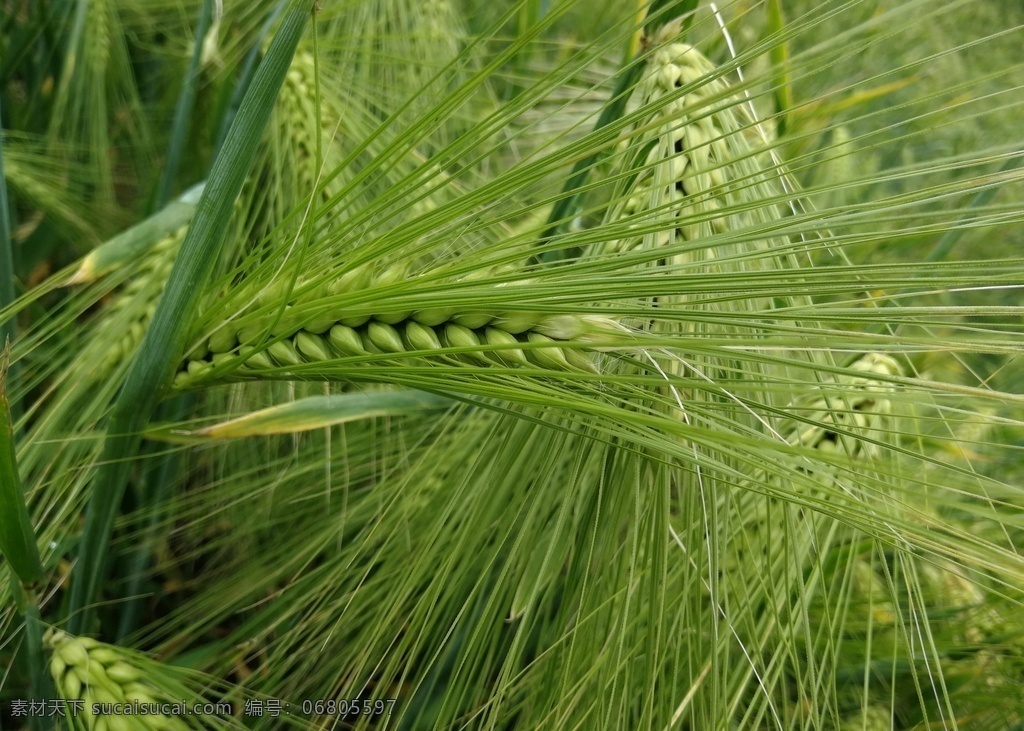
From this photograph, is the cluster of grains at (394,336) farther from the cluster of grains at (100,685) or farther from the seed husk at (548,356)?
the cluster of grains at (100,685)

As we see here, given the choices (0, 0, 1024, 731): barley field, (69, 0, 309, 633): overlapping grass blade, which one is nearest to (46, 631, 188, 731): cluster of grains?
(0, 0, 1024, 731): barley field

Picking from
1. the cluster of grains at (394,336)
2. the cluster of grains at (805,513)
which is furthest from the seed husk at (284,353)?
the cluster of grains at (805,513)

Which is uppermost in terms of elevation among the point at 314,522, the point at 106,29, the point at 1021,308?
the point at 106,29

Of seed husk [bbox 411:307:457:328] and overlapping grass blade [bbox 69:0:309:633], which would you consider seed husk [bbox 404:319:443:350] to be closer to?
seed husk [bbox 411:307:457:328]

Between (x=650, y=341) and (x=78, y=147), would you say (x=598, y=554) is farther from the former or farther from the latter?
(x=78, y=147)

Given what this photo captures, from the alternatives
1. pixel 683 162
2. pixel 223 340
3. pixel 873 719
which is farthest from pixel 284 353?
pixel 873 719

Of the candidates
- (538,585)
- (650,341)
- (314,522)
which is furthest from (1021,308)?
(314,522)
